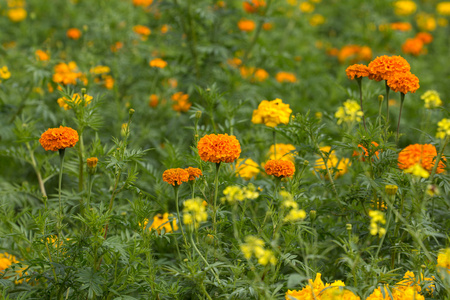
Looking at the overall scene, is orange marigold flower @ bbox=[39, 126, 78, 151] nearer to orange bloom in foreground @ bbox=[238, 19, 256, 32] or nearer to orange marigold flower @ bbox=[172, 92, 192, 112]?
orange marigold flower @ bbox=[172, 92, 192, 112]

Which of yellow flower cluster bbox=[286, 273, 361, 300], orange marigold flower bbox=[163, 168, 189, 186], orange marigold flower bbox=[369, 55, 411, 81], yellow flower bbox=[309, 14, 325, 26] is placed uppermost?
orange marigold flower bbox=[369, 55, 411, 81]

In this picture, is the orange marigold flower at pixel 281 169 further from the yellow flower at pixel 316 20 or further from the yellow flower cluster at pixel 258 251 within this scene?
the yellow flower at pixel 316 20

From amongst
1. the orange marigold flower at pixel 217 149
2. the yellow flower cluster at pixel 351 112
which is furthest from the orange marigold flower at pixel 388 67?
the orange marigold flower at pixel 217 149

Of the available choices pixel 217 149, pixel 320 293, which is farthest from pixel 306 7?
pixel 320 293

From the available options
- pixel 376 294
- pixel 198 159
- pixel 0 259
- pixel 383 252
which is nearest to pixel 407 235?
pixel 383 252

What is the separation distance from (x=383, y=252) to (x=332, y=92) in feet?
7.08

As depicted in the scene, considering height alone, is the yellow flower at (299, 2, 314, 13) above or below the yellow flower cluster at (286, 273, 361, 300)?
below

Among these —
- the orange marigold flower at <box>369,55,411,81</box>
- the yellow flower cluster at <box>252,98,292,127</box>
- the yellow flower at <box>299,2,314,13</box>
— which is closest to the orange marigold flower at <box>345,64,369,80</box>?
the orange marigold flower at <box>369,55,411,81</box>

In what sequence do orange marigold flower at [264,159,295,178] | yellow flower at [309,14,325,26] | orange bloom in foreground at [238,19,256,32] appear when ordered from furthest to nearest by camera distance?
yellow flower at [309,14,325,26], orange bloom in foreground at [238,19,256,32], orange marigold flower at [264,159,295,178]

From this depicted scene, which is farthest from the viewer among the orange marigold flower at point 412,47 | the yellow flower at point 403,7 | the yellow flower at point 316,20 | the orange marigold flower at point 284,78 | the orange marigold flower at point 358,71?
the yellow flower at point 316,20

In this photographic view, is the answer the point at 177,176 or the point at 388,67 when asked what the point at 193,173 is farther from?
the point at 388,67

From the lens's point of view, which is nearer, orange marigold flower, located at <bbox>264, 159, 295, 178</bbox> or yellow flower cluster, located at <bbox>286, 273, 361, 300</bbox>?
yellow flower cluster, located at <bbox>286, 273, 361, 300</bbox>

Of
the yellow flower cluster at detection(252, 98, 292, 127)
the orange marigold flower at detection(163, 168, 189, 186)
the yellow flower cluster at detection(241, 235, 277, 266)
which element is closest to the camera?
the yellow flower cluster at detection(241, 235, 277, 266)

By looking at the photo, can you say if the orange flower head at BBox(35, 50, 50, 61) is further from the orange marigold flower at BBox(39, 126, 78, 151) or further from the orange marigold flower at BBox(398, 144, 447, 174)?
the orange marigold flower at BBox(398, 144, 447, 174)
